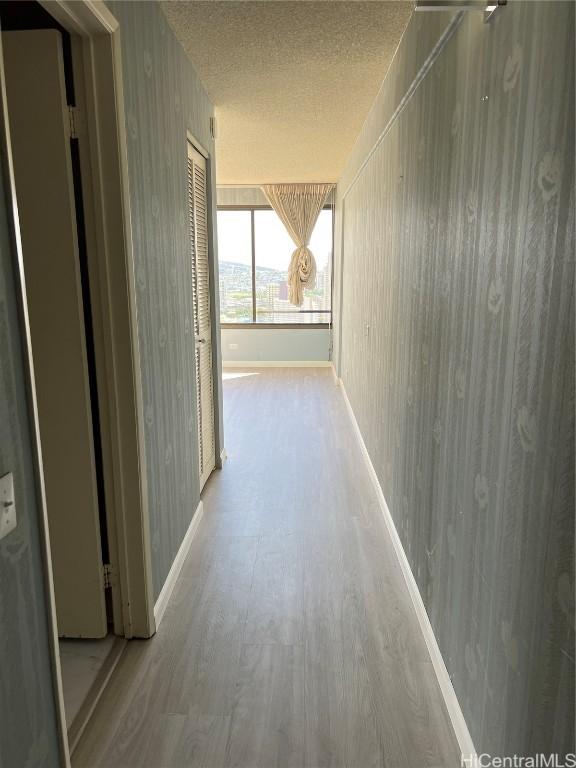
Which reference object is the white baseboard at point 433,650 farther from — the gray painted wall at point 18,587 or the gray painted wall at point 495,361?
the gray painted wall at point 18,587

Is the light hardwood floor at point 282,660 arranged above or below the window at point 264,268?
below

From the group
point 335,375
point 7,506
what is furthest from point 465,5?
point 335,375

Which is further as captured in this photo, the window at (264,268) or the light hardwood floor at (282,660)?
the window at (264,268)

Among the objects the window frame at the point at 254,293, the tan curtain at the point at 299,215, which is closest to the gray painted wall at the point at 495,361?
the tan curtain at the point at 299,215

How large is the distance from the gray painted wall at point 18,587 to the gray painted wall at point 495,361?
1.06 m

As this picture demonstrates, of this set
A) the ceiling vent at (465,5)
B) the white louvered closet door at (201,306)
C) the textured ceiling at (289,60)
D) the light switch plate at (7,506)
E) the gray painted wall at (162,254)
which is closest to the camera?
the light switch plate at (7,506)

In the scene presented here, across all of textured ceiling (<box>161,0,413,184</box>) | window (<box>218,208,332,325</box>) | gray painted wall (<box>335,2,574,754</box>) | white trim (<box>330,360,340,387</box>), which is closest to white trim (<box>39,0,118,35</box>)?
textured ceiling (<box>161,0,413,184</box>)

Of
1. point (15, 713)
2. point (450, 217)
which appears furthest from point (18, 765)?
point (450, 217)

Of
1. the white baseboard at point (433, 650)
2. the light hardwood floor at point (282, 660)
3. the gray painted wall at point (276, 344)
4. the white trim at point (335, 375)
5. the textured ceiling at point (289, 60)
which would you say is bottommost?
the light hardwood floor at point (282, 660)

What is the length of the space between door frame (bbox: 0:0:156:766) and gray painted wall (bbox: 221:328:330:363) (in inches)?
242

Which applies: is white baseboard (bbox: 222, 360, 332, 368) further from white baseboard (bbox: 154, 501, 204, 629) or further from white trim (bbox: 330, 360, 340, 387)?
white baseboard (bbox: 154, 501, 204, 629)

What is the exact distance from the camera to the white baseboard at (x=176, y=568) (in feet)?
7.35

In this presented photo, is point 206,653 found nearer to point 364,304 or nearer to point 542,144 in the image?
point 542,144

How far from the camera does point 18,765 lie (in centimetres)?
108
